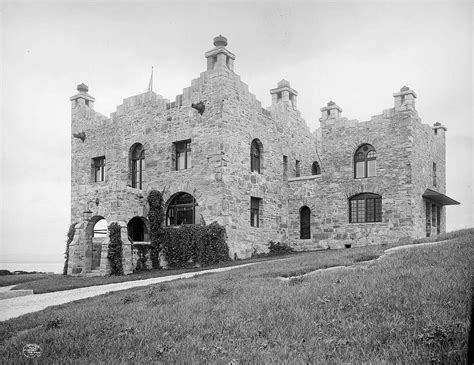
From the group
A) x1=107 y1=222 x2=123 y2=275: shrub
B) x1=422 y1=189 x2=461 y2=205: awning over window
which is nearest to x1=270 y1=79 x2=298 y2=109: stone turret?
x1=422 y1=189 x2=461 y2=205: awning over window

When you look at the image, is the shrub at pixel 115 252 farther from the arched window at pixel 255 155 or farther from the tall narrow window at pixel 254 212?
the arched window at pixel 255 155

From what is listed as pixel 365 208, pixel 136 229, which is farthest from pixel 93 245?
pixel 365 208

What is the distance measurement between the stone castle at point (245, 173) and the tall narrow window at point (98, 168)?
0.20 ft

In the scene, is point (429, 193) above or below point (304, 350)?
above

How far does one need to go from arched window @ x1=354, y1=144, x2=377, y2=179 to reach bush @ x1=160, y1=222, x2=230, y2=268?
8.40 meters

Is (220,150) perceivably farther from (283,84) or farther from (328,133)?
(283,84)

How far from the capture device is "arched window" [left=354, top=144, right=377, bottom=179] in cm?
2331

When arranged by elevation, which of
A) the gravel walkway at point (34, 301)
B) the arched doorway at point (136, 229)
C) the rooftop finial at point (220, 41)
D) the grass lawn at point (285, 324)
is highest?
the rooftop finial at point (220, 41)

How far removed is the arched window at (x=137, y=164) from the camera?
24359mm

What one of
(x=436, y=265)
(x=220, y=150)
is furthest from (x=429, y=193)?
(x=436, y=265)

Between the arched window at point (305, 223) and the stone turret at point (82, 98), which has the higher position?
the stone turret at point (82, 98)

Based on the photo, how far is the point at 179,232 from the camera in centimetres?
2062

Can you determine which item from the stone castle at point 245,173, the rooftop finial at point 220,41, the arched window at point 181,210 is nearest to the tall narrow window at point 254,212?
the stone castle at point 245,173

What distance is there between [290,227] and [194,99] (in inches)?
352
